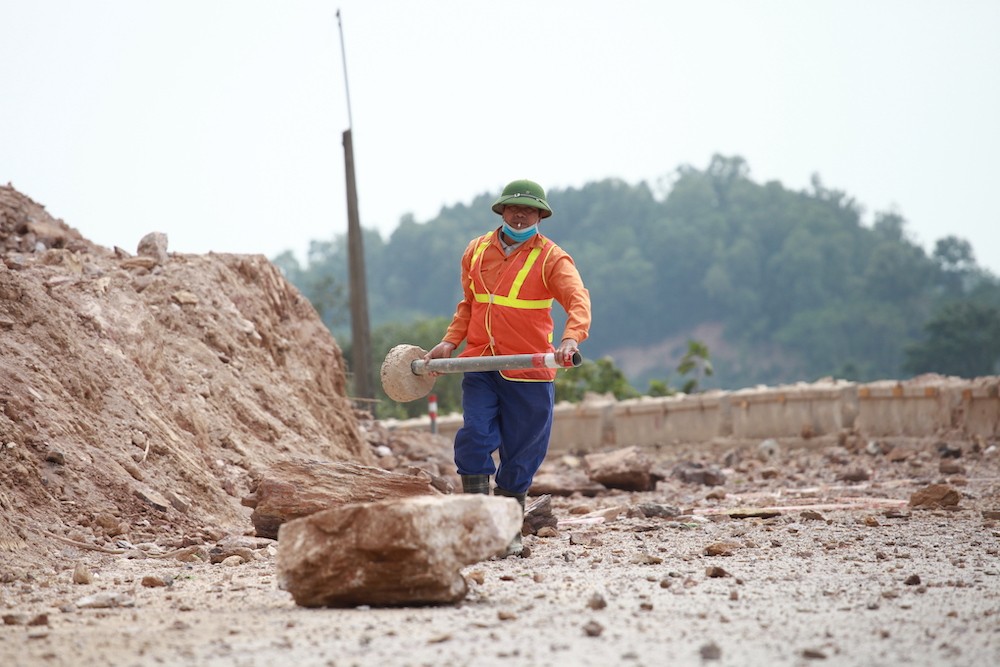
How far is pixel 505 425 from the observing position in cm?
648

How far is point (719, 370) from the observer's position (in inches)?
3250

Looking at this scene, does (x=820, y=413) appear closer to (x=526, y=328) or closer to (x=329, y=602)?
(x=526, y=328)

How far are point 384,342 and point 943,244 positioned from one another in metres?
45.0

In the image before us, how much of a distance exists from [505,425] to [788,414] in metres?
9.94

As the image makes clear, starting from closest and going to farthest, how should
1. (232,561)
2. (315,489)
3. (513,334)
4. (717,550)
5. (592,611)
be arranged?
(592,611) → (717,550) → (232,561) → (513,334) → (315,489)

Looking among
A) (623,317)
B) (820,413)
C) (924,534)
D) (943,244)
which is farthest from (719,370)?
(924,534)

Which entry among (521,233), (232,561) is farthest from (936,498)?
(232,561)

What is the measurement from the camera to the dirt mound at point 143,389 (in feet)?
22.7

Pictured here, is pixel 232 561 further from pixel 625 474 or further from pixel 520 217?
pixel 625 474

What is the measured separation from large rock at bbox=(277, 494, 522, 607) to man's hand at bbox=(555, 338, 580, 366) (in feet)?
4.49

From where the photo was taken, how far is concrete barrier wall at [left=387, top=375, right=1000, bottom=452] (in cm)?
1354

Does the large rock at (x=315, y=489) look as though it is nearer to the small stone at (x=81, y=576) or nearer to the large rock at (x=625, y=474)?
Answer: the small stone at (x=81, y=576)

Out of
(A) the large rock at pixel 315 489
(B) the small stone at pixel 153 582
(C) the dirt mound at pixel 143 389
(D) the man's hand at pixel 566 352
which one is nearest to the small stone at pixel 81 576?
(B) the small stone at pixel 153 582

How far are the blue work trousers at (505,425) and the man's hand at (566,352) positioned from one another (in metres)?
0.45
